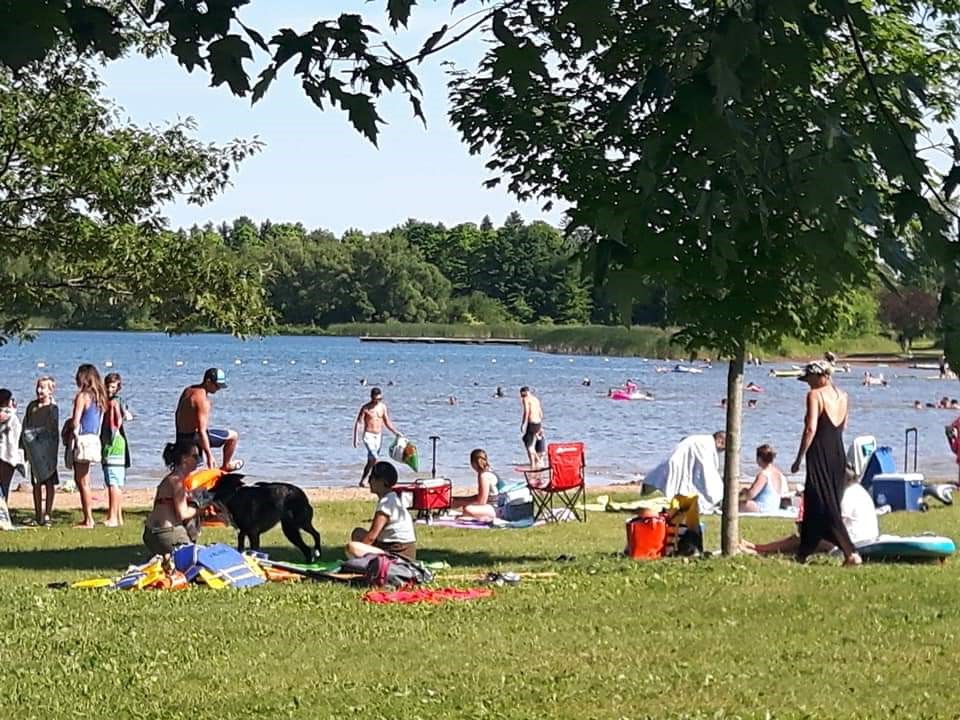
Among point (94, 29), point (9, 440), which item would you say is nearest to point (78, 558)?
point (9, 440)

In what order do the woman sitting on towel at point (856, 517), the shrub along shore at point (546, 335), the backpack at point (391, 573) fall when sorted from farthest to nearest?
the shrub along shore at point (546, 335) < the woman sitting on towel at point (856, 517) < the backpack at point (391, 573)

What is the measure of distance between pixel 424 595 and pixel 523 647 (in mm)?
1596

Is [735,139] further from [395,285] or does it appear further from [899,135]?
[395,285]

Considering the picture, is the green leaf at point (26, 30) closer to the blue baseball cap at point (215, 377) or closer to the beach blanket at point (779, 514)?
the blue baseball cap at point (215, 377)

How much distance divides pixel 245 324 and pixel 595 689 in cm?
945

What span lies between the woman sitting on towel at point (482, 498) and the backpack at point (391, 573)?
20.0 ft

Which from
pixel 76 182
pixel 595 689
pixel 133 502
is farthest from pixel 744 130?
pixel 133 502

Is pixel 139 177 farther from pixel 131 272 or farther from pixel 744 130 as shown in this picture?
pixel 744 130

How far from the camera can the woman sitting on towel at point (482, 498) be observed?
52.5 feet

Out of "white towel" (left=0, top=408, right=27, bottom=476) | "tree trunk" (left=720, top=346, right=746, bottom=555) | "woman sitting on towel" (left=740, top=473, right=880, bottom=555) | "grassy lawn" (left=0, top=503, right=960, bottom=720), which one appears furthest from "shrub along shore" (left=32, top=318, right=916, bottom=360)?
"grassy lawn" (left=0, top=503, right=960, bottom=720)

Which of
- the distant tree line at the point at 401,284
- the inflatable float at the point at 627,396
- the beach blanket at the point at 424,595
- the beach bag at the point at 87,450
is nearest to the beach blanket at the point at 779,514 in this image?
the beach bag at the point at 87,450

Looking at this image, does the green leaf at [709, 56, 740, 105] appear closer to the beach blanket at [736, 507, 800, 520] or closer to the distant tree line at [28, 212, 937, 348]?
the beach blanket at [736, 507, 800, 520]

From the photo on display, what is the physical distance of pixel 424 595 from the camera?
29.8 feet

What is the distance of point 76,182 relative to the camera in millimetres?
14484
